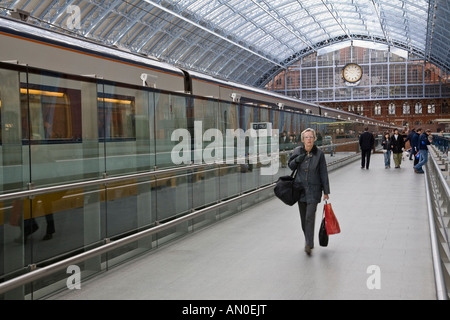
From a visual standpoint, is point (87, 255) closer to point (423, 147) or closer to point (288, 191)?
point (288, 191)

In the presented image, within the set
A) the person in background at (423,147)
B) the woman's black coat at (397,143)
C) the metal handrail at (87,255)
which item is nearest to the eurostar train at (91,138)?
the metal handrail at (87,255)

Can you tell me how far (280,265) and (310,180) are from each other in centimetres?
131

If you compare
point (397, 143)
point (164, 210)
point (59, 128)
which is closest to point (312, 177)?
point (164, 210)

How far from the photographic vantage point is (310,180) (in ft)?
22.9

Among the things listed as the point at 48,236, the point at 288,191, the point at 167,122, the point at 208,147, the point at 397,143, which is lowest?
the point at 48,236

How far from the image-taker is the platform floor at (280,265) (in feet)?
17.0

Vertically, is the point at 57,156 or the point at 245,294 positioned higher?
the point at 57,156

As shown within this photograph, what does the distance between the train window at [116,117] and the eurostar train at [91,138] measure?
0.01m

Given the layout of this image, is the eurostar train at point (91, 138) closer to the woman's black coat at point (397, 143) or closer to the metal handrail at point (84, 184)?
the metal handrail at point (84, 184)

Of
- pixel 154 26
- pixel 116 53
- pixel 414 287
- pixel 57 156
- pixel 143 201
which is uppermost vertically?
pixel 154 26

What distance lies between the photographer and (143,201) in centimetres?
710
